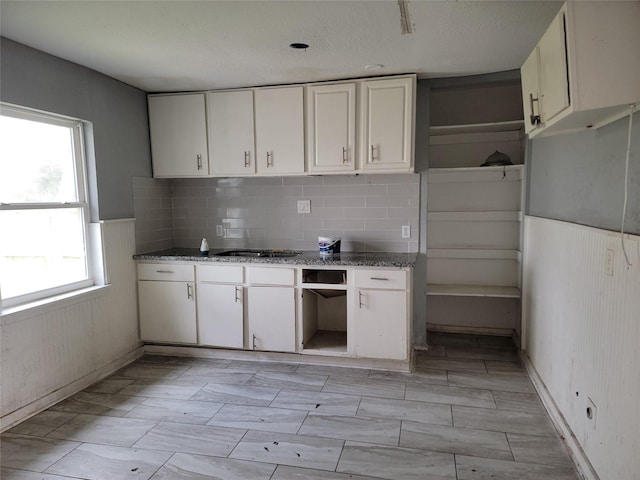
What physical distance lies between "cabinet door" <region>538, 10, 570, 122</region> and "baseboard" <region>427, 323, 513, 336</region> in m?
2.49

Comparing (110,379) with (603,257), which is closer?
(603,257)

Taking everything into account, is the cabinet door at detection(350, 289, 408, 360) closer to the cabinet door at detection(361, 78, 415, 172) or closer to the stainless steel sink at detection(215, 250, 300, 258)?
the stainless steel sink at detection(215, 250, 300, 258)

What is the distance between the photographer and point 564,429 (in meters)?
2.19

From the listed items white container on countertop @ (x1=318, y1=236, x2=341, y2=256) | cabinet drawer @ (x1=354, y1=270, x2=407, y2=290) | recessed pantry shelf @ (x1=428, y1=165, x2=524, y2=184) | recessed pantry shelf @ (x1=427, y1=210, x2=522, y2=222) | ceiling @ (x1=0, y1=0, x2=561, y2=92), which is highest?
ceiling @ (x1=0, y1=0, x2=561, y2=92)

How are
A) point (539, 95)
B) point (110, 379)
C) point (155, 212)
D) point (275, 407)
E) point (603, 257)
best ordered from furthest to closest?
point (155, 212) < point (110, 379) < point (275, 407) < point (539, 95) < point (603, 257)

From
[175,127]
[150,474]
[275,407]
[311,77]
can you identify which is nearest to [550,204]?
[311,77]

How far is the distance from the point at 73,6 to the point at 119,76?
3.88ft

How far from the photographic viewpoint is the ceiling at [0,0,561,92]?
201 cm

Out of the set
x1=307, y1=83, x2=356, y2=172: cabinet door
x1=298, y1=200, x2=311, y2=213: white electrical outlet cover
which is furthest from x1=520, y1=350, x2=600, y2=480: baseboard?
x1=298, y1=200, x2=311, y2=213: white electrical outlet cover

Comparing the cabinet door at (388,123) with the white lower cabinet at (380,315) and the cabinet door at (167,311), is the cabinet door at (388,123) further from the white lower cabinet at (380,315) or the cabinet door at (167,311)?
the cabinet door at (167,311)

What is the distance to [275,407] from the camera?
260 centimetres

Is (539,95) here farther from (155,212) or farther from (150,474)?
(155,212)

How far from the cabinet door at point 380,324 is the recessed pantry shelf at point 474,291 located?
25.6 inches

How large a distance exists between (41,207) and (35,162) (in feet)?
0.98
